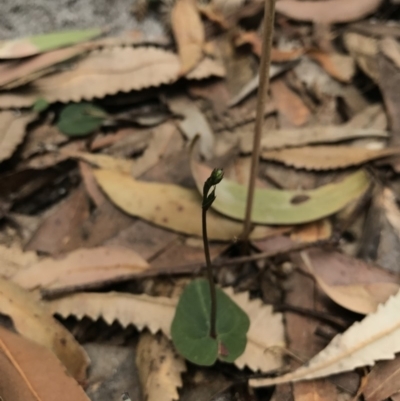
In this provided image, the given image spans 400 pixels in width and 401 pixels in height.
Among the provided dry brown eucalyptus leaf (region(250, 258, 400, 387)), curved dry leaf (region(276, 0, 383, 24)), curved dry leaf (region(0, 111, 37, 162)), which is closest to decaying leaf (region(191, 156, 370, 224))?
dry brown eucalyptus leaf (region(250, 258, 400, 387))

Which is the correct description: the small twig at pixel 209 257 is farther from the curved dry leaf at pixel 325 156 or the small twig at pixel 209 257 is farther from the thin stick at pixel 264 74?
the curved dry leaf at pixel 325 156

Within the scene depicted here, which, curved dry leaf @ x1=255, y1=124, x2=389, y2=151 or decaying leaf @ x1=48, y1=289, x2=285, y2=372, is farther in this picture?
curved dry leaf @ x1=255, y1=124, x2=389, y2=151

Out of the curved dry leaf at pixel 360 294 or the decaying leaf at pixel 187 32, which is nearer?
the curved dry leaf at pixel 360 294

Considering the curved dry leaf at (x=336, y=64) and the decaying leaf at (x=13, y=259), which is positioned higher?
the curved dry leaf at (x=336, y=64)

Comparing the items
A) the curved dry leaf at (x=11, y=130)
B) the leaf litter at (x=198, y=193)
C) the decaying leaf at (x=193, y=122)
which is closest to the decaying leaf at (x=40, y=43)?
the leaf litter at (x=198, y=193)

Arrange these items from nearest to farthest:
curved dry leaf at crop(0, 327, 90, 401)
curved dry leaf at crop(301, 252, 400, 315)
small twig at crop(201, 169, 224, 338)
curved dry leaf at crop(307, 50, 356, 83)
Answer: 1. small twig at crop(201, 169, 224, 338)
2. curved dry leaf at crop(0, 327, 90, 401)
3. curved dry leaf at crop(301, 252, 400, 315)
4. curved dry leaf at crop(307, 50, 356, 83)

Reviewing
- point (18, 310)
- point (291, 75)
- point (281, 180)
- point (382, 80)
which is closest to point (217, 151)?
point (281, 180)

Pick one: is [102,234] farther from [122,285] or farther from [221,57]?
[221,57]

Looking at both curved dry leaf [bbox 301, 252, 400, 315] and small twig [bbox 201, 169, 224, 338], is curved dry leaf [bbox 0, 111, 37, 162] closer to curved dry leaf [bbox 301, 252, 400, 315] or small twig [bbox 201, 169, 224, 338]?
small twig [bbox 201, 169, 224, 338]
